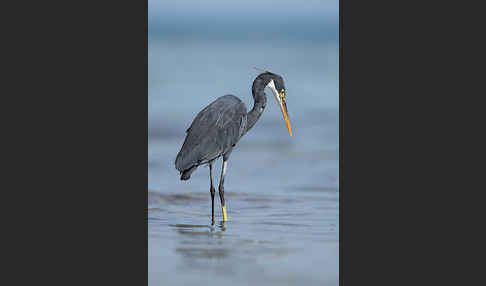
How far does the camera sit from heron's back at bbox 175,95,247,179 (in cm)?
773

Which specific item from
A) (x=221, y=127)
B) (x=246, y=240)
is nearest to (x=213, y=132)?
(x=221, y=127)

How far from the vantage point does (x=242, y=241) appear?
22.4 feet

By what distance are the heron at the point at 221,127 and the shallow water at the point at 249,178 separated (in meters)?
0.15

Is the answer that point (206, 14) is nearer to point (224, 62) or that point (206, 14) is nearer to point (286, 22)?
point (286, 22)

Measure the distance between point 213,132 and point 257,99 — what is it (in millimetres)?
673

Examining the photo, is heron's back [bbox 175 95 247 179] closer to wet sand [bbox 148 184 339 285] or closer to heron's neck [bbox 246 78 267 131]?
heron's neck [bbox 246 78 267 131]

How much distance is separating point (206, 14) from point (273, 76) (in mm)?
935

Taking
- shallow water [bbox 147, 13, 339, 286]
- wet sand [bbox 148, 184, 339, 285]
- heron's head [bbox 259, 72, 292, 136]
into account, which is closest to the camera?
wet sand [bbox 148, 184, 339, 285]

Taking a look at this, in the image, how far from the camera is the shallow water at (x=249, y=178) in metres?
6.27

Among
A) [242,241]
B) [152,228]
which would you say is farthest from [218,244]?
[152,228]

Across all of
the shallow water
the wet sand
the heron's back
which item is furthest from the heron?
the wet sand

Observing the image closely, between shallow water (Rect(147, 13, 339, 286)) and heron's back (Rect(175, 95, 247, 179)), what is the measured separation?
27 centimetres

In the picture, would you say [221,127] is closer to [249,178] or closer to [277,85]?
[277,85]

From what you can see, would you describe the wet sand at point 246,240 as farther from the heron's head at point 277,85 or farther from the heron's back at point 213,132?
the heron's head at point 277,85
